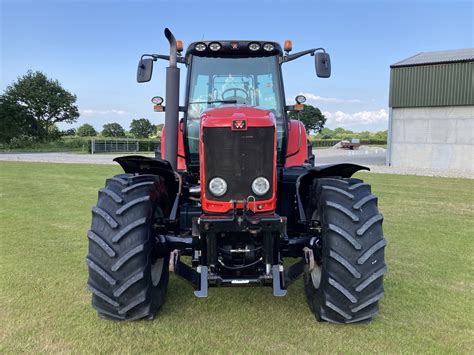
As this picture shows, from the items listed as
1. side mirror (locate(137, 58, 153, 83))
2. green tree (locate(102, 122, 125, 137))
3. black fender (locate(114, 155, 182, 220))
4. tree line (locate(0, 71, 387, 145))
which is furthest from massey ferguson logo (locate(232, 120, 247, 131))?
green tree (locate(102, 122, 125, 137))

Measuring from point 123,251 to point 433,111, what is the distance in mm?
22859

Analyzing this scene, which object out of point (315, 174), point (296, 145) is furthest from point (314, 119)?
point (315, 174)

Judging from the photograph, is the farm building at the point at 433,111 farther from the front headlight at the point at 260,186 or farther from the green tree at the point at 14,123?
the green tree at the point at 14,123

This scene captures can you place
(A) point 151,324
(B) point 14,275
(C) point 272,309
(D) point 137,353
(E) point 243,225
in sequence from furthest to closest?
(B) point 14,275, (C) point 272,309, (A) point 151,324, (E) point 243,225, (D) point 137,353

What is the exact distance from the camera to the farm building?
71.8ft

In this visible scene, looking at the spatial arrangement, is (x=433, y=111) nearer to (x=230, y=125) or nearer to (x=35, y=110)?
(x=230, y=125)

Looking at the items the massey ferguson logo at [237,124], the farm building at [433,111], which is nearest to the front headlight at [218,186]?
the massey ferguson logo at [237,124]

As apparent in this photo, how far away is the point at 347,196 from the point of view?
3.69 metres

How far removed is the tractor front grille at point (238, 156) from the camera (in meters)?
3.57

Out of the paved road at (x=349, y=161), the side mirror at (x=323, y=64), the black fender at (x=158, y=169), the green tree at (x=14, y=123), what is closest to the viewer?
the black fender at (x=158, y=169)

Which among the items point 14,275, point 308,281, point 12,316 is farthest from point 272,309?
point 14,275

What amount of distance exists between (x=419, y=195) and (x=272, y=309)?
9387 mm

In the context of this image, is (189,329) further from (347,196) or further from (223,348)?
(347,196)

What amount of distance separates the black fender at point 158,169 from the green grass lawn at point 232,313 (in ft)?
3.43
